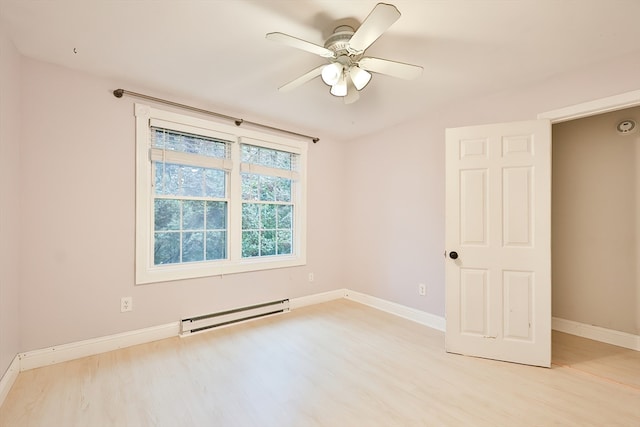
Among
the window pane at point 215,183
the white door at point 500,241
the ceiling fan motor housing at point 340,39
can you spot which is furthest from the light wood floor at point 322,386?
the ceiling fan motor housing at point 340,39

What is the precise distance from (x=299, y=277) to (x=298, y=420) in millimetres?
2245

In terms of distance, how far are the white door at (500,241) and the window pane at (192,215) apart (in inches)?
102

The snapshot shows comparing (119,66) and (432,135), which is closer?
(119,66)

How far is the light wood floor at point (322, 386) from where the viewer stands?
173 cm

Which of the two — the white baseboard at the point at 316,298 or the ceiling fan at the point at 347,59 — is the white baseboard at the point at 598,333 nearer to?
the white baseboard at the point at 316,298

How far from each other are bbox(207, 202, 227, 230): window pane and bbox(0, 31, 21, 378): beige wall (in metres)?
1.49

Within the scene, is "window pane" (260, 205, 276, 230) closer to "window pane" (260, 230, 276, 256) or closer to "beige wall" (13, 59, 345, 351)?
"window pane" (260, 230, 276, 256)

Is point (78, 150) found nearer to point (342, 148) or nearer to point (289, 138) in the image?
point (289, 138)

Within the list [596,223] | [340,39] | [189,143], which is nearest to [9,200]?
[189,143]

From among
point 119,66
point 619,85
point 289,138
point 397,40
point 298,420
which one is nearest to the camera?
point 298,420

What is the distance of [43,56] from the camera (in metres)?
2.25

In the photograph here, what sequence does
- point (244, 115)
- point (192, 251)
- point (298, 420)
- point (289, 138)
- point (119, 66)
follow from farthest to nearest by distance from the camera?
1. point (289, 138)
2. point (244, 115)
3. point (192, 251)
4. point (119, 66)
5. point (298, 420)

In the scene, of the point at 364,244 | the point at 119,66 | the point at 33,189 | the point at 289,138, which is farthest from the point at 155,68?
the point at 364,244

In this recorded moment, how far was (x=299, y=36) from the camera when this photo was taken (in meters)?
1.98
